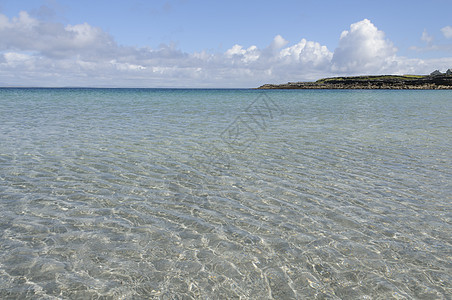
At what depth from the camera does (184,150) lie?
51.9 ft

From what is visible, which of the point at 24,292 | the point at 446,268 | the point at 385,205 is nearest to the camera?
the point at 24,292

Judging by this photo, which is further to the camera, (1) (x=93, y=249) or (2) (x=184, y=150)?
(2) (x=184, y=150)

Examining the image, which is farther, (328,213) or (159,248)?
(328,213)

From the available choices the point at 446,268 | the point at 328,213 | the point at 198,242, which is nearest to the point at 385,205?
the point at 328,213

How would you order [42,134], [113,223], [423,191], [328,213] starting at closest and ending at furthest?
[113,223] → [328,213] → [423,191] → [42,134]

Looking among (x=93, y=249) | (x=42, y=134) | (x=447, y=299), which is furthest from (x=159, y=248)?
(x=42, y=134)

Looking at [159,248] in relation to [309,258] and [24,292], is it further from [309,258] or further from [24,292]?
[309,258]

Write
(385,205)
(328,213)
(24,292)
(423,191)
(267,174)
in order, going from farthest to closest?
(267,174)
(423,191)
(385,205)
(328,213)
(24,292)

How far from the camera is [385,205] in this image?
8.93 metres

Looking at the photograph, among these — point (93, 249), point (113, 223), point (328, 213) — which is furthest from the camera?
point (328, 213)

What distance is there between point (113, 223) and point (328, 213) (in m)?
5.84

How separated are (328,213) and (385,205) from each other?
6.58 feet

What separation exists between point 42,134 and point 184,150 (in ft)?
35.3

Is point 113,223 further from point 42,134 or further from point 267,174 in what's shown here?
point 42,134
